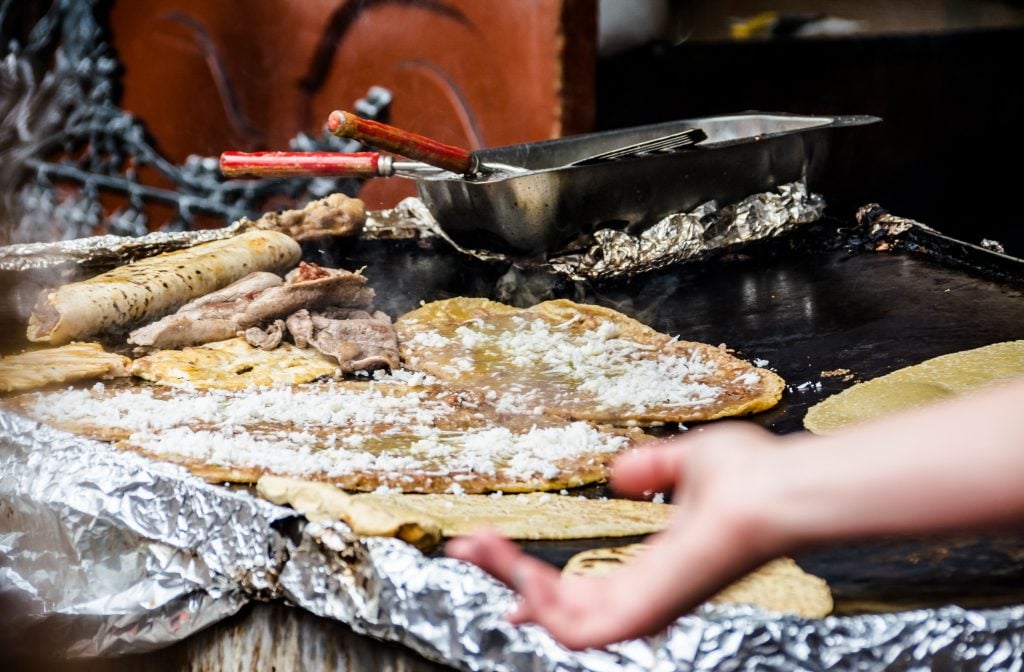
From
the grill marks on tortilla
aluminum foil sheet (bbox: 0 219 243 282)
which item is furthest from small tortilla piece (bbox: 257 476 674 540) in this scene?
aluminum foil sheet (bbox: 0 219 243 282)

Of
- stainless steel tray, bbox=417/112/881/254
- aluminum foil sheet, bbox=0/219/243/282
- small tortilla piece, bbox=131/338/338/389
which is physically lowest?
small tortilla piece, bbox=131/338/338/389

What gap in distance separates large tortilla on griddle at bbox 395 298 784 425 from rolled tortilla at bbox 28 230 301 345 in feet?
2.36

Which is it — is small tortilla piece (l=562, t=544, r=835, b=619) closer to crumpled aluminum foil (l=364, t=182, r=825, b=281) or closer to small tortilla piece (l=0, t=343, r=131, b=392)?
small tortilla piece (l=0, t=343, r=131, b=392)

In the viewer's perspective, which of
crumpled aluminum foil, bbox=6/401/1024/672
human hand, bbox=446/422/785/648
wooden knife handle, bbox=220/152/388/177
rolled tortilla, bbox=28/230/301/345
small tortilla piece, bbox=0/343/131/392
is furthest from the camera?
wooden knife handle, bbox=220/152/388/177

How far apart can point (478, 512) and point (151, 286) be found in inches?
73.7

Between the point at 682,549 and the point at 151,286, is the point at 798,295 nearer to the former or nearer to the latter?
the point at 151,286

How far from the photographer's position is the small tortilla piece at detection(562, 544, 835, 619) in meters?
1.67

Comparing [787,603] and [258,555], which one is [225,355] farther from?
[787,603]

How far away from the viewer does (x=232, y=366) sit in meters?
3.10

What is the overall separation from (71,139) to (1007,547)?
6225mm

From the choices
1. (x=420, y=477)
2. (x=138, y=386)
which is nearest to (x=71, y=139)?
(x=138, y=386)

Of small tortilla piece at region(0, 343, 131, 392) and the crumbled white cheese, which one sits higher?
small tortilla piece at region(0, 343, 131, 392)

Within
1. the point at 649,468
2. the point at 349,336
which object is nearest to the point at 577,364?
the point at 349,336

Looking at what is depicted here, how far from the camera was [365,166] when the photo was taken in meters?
3.69
